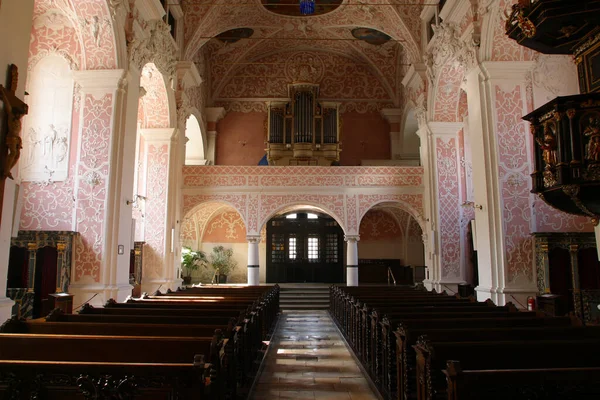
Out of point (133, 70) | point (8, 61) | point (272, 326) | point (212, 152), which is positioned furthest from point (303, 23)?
point (8, 61)

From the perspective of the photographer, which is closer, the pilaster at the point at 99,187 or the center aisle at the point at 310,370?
the center aisle at the point at 310,370

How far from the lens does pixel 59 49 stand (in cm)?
1034

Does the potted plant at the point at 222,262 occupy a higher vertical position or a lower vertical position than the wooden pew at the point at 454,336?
higher

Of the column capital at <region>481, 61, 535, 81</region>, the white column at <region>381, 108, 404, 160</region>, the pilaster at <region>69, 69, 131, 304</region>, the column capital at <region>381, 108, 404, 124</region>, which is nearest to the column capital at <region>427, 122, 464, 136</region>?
the white column at <region>381, 108, 404, 160</region>

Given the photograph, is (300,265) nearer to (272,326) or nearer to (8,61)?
(272,326)

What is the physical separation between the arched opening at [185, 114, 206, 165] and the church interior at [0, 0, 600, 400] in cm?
8

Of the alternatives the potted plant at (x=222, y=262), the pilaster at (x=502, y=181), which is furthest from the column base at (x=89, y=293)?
the potted plant at (x=222, y=262)

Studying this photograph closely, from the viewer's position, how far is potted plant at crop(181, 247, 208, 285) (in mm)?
18750

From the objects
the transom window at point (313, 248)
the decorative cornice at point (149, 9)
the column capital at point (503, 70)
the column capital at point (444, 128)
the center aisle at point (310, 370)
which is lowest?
the center aisle at point (310, 370)

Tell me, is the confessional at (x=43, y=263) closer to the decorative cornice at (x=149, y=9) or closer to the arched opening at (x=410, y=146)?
the decorative cornice at (x=149, y=9)

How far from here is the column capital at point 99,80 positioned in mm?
10086

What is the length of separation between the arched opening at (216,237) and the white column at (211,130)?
218 centimetres

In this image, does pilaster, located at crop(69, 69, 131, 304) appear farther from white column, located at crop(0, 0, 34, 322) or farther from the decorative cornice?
white column, located at crop(0, 0, 34, 322)

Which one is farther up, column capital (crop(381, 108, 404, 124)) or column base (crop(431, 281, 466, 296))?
column capital (crop(381, 108, 404, 124))
